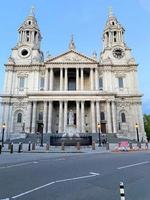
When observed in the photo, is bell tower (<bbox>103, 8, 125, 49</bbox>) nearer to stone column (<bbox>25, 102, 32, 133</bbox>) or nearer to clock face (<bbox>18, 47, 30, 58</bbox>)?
clock face (<bbox>18, 47, 30, 58</bbox>)

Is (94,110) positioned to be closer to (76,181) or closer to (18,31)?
(18,31)

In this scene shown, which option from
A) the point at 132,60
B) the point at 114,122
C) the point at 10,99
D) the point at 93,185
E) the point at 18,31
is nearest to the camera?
the point at 93,185

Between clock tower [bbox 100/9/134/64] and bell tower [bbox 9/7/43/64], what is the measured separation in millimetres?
19540

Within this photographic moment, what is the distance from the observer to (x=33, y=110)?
48.0 meters

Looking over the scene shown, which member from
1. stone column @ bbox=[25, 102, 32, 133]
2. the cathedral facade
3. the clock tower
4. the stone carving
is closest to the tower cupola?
the cathedral facade

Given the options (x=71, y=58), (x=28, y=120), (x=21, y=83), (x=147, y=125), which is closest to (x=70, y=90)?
(x=71, y=58)

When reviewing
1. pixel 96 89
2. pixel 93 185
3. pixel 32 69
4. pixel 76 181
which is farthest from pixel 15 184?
pixel 32 69

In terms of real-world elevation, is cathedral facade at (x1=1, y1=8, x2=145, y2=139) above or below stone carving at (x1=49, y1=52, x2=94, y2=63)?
below

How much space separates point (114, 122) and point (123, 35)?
101 ft

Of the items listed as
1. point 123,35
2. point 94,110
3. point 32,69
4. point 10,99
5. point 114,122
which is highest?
point 123,35

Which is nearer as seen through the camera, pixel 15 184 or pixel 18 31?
pixel 15 184

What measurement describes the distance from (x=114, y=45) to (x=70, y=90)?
1942 cm

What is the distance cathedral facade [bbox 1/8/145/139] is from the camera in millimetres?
47906

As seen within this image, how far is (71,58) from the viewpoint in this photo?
5466 cm
